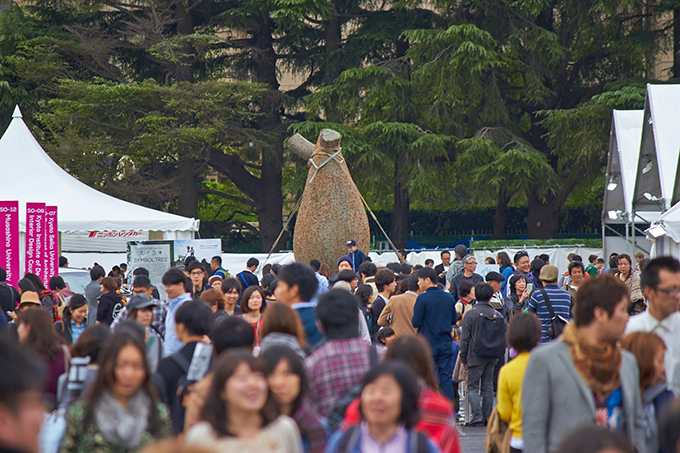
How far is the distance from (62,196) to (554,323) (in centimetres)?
1209

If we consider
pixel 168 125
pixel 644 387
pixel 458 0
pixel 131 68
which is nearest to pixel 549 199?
pixel 458 0

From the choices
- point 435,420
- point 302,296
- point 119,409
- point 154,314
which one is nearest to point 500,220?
point 154,314

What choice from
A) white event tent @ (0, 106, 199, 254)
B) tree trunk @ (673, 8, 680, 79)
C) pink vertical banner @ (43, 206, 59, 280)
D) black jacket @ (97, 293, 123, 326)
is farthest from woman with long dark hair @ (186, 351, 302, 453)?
tree trunk @ (673, 8, 680, 79)

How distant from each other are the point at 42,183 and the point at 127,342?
13.8 metres

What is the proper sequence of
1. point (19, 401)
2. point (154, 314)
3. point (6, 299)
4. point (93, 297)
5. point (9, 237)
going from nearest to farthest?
point (19, 401)
point (154, 314)
point (6, 299)
point (93, 297)
point (9, 237)

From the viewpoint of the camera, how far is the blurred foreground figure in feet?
7.75

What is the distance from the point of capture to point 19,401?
7.99 ft

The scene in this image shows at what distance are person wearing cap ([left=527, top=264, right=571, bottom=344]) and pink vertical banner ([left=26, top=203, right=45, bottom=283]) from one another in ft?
28.0

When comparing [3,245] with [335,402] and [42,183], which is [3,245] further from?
[335,402]

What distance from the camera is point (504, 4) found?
2602 cm

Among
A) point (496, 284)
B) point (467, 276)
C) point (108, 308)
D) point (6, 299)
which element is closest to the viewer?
point (108, 308)

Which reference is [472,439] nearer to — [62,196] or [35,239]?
[35,239]

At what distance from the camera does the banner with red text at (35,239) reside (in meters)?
12.5

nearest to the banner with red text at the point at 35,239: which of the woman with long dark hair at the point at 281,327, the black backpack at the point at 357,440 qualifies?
the woman with long dark hair at the point at 281,327
